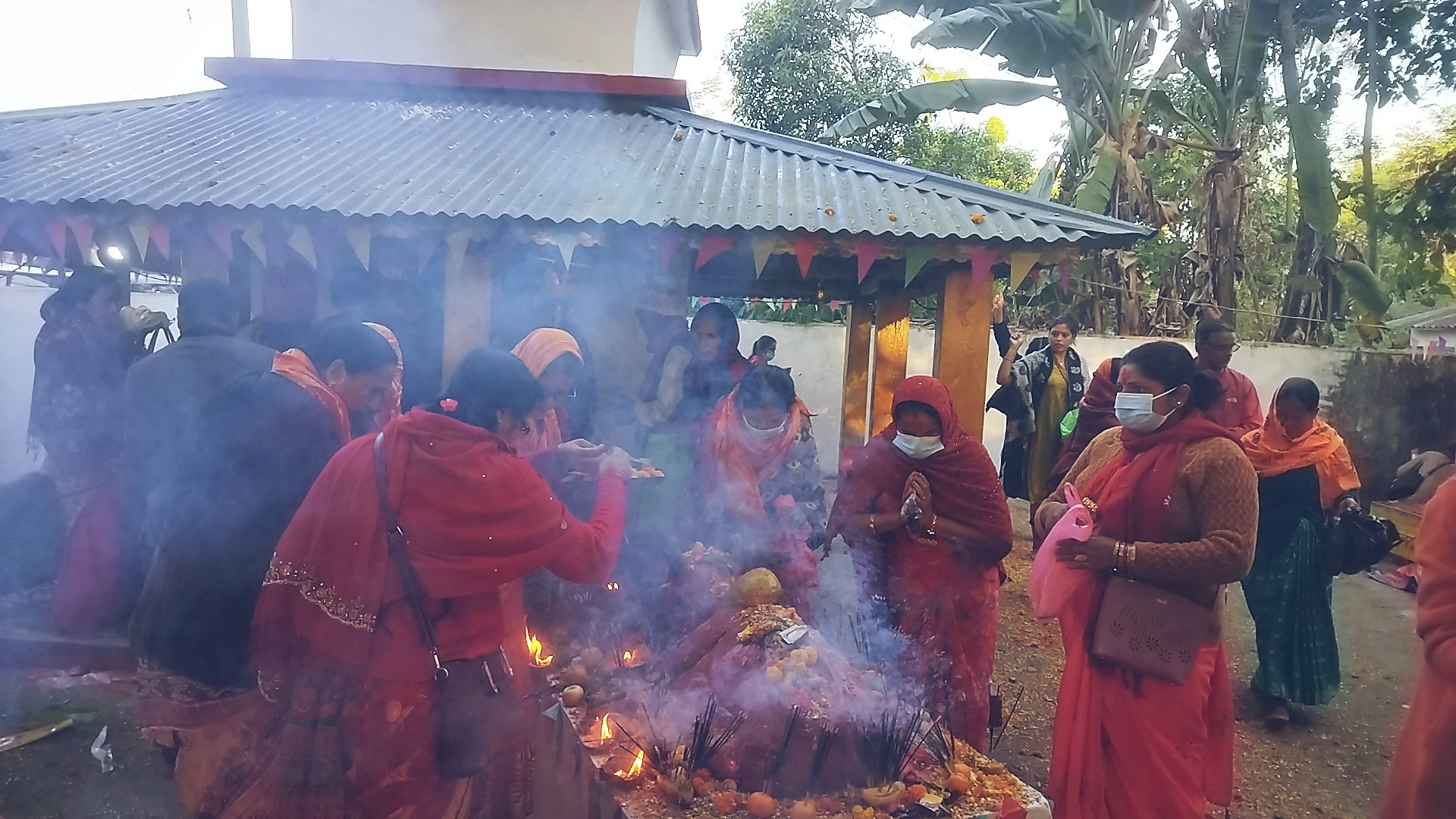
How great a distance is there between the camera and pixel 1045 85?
11406mm

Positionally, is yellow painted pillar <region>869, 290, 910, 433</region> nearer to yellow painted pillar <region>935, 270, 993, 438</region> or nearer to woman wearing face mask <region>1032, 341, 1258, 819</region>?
yellow painted pillar <region>935, 270, 993, 438</region>

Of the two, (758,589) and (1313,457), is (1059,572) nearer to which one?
(758,589)

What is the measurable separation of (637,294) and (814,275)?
5.85 feet

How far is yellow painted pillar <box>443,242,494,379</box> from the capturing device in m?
5.75

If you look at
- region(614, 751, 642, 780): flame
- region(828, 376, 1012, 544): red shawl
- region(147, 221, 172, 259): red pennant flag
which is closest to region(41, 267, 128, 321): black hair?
region(147, 221, 172, 259): red pennant flag

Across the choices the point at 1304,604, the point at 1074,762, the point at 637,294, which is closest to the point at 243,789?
the point at 1074,762

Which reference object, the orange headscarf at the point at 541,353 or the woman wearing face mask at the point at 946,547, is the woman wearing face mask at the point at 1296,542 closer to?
the woman wearing face mask at the point at 946,547

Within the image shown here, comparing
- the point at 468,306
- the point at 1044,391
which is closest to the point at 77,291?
the point at 468,306

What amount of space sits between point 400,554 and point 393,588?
120mm

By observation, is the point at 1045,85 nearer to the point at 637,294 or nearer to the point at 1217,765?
the point at 637,294

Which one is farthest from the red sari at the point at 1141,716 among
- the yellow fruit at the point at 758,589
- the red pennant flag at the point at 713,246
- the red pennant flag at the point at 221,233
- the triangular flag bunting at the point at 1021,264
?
the red pennant flag at the point at 221,233

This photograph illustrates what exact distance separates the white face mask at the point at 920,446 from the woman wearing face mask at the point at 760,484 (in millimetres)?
948

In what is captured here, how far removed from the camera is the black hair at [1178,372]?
3.10 m

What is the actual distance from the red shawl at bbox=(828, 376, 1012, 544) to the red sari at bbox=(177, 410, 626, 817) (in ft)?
5.84
